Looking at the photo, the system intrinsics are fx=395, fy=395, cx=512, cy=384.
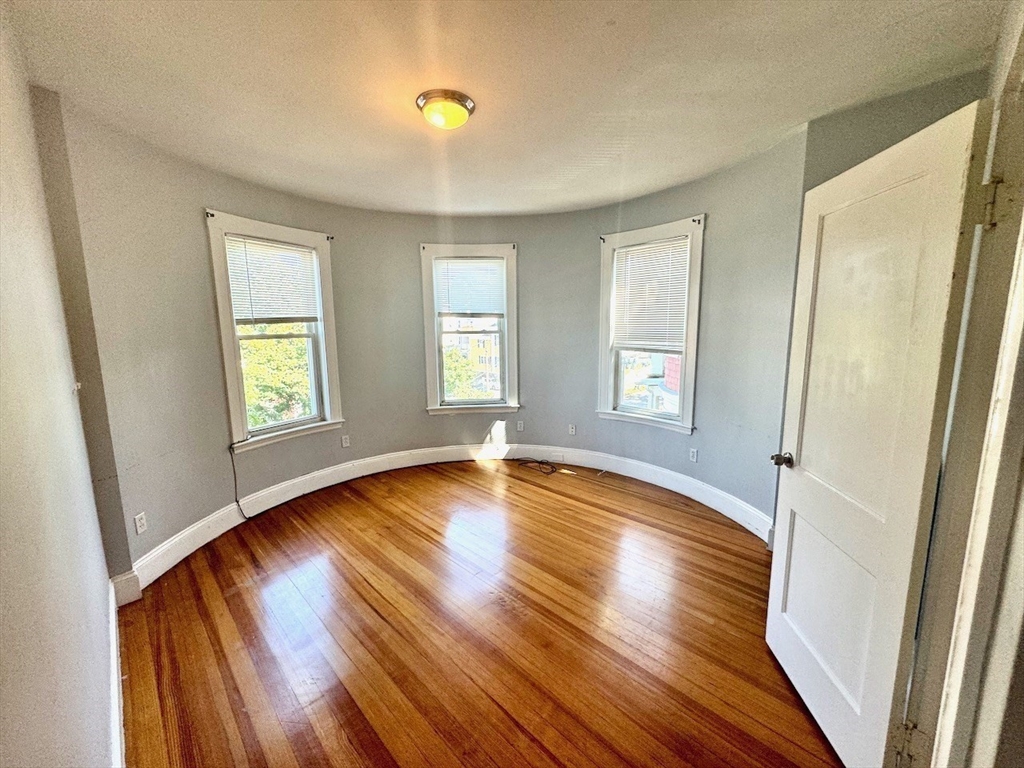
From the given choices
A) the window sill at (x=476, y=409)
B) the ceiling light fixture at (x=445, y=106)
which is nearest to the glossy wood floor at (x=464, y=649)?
the window sill at (x=476, y=409)

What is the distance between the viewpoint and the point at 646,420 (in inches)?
137

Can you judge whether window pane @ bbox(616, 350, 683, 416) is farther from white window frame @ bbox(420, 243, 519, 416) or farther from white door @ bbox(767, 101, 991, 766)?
white door @ bbox(767, 101, 991, 766)

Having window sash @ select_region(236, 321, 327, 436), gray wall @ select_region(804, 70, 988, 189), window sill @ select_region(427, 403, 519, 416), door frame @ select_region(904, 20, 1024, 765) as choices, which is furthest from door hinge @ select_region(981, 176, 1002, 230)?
window sash @ select_region(236, 321, 327, 436)

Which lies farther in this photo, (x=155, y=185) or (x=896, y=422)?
(x=155, y=185)

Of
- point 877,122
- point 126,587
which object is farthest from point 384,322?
point 877,122

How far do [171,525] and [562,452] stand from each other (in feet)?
10.0

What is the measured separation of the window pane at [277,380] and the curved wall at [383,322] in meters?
0.22

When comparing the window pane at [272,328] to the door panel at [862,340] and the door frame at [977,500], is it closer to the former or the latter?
the door panel at [862,340]

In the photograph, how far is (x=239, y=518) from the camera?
9.40ft

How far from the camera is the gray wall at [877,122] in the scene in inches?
65.4

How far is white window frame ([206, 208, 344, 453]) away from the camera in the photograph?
2.62 metres

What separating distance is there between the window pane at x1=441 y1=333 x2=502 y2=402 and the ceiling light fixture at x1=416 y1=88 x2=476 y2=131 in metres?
2.26

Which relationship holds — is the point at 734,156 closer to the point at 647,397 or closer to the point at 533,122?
the point at 533,122

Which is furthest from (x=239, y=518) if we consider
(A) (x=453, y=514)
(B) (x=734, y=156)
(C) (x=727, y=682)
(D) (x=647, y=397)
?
(B) (x=734, y=156)
